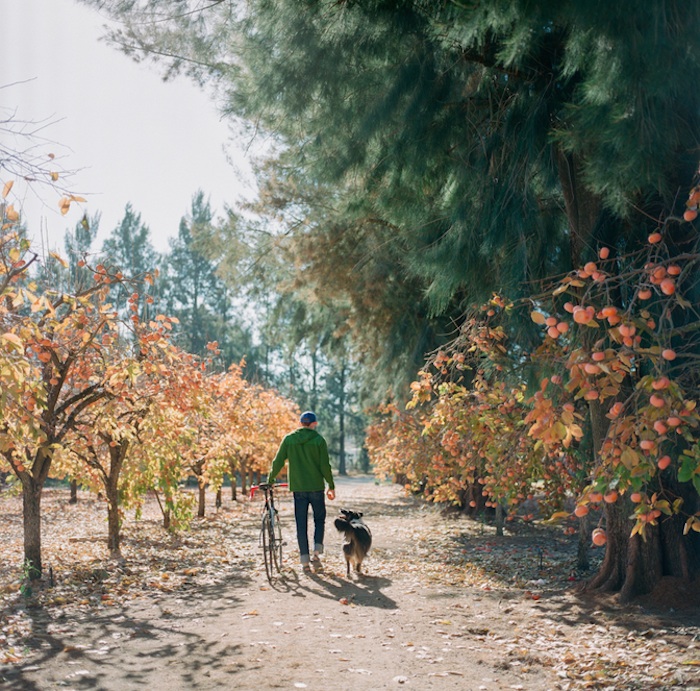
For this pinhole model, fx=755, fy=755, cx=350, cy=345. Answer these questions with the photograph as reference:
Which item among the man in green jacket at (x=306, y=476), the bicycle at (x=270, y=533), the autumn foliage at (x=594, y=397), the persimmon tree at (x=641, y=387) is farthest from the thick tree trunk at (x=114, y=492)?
the persimmon tree at (x=641, y=387)

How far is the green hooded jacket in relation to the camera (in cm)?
841

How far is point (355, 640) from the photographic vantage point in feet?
17.7

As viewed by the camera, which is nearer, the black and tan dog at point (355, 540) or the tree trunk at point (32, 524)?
the tree trunk at point (32, 524)

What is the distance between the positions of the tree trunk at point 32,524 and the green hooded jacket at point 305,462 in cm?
240

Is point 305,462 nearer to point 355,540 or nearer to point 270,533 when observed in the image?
point 270,533

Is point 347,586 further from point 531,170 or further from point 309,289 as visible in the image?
point 309,289

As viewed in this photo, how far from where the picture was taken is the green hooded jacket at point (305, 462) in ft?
27.6

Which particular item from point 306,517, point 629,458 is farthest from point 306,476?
point 629,458

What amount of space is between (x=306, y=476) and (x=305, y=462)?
0.16m

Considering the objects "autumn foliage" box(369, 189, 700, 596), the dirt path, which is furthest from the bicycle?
"autumn foliage" box(369, 189, 700, 596)

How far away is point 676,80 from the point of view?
14.3ft

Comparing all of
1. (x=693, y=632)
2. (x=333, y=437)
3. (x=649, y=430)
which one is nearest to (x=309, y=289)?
(x=693, y=632)

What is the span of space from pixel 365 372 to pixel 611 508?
10339 millimetres

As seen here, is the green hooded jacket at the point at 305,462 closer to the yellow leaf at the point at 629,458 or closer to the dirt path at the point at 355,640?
the dirt path at the point at 355,640
